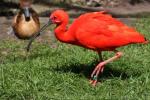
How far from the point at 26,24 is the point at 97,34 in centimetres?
437

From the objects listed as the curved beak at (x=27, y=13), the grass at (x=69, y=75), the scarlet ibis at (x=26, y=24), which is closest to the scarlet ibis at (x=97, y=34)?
the grass at (x=69, y=75)

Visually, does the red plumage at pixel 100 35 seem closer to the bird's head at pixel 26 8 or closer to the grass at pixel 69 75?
the grass at pixel 69 75

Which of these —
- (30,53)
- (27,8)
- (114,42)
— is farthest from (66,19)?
(27,8)

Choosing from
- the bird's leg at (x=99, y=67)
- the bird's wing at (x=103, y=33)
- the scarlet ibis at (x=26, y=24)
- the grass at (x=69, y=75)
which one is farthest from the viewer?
the scarlet ibis at (x=26, y=24)

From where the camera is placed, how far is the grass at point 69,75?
6680mm

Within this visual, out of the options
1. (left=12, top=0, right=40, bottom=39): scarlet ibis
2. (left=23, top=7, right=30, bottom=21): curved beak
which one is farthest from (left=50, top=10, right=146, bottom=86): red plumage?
(left=23, top=7, right=30, bottom=21): curved beak

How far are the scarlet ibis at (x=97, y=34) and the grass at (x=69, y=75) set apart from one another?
328 millimetres

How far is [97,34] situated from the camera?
711cm

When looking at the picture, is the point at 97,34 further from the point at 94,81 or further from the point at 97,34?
the point at 94,81

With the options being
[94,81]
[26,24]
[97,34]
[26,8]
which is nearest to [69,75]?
[94,81]

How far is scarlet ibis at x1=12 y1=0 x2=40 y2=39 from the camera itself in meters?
11.1

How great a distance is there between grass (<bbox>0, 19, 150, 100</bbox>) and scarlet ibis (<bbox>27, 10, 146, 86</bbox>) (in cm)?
33

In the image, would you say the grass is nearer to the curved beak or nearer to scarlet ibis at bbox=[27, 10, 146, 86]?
scarlet ibis at bbox=[27, 10, 146, 86]

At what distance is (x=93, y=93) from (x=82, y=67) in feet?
4.22
